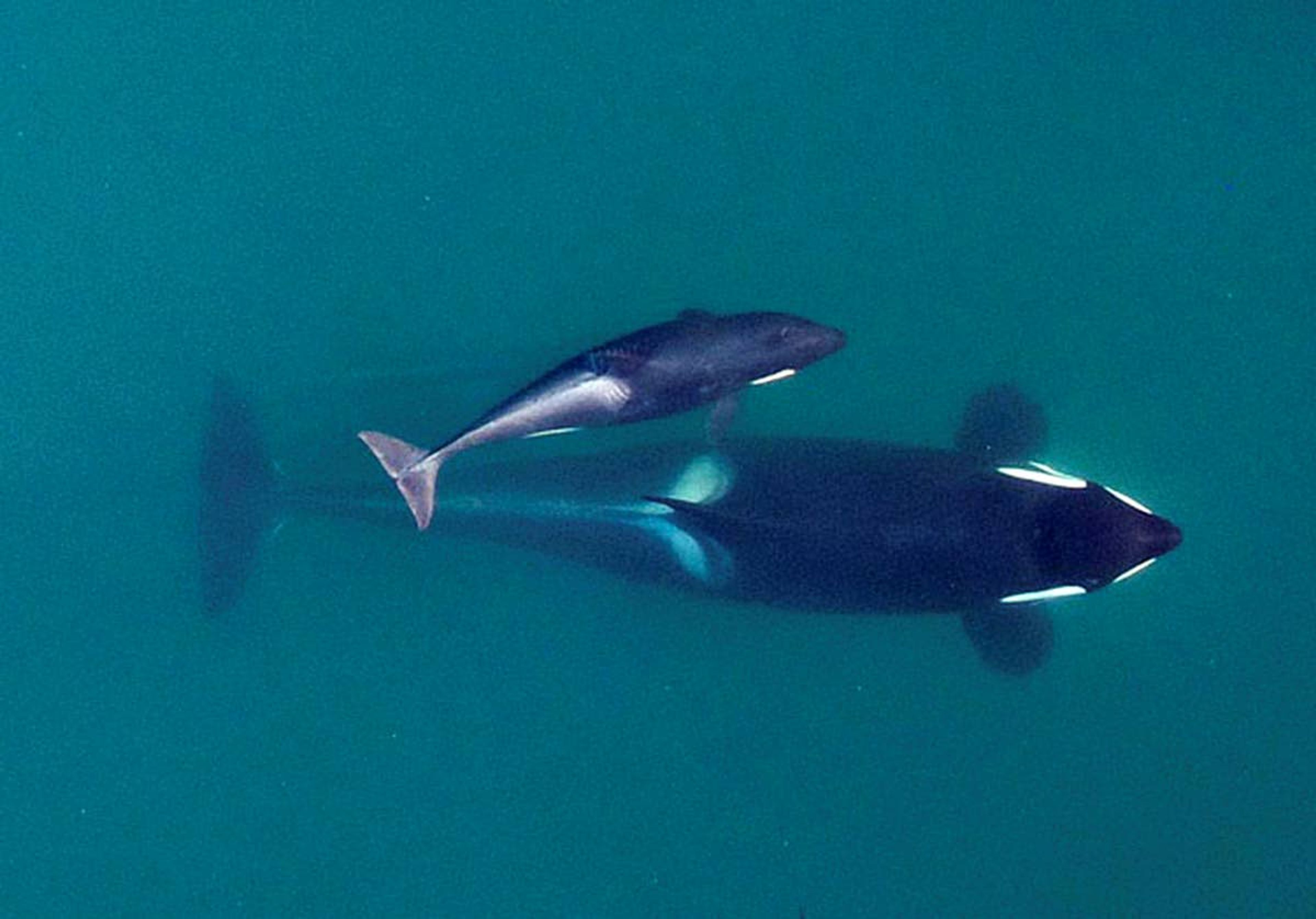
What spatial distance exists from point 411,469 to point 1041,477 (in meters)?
2.22

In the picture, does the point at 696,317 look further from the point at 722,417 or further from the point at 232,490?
the point at 232,490

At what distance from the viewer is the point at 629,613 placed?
542 cm

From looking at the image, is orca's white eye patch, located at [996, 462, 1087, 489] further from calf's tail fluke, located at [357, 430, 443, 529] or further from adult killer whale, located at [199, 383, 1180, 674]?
calf's tail fluke, located at [357, 430, 443, 529]

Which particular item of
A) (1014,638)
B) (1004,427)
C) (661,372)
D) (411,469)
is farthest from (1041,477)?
(411,469)

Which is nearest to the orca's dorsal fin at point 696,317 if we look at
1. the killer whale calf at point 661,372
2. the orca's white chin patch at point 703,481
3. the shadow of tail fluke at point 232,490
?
the killer whale calf at point 661,372

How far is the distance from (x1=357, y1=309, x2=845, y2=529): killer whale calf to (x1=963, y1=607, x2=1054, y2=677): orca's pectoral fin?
231cm

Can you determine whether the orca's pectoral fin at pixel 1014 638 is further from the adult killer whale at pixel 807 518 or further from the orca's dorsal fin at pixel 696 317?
the orca's dorsal fin at pixel 696 317

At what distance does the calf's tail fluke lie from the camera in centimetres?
Answer: 354

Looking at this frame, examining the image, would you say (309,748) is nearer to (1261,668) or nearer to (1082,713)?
(1082,713)

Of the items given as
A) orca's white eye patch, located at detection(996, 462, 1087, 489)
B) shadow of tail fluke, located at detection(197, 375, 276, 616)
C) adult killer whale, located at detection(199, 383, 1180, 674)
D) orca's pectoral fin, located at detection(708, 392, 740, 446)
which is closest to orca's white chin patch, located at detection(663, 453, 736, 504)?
adult killer whale, located at detection(199, 383, 1180, 674)

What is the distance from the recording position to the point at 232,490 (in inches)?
208

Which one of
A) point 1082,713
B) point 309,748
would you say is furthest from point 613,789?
point 1082,713

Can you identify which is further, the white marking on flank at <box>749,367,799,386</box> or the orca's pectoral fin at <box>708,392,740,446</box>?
the orca's pectoral fin at <box>708,392,740,446</box>

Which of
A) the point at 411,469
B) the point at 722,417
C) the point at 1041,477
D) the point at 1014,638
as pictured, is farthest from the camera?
the point at 1014,638
